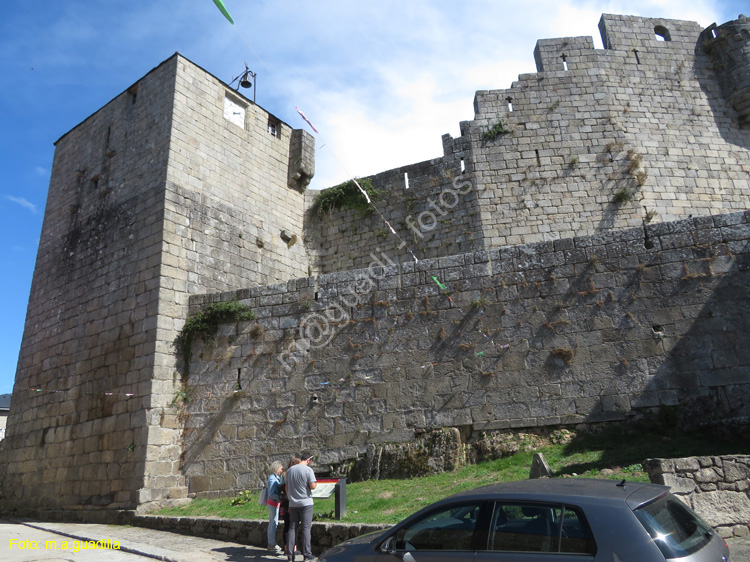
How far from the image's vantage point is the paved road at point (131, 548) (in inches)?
269

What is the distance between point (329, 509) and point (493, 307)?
445cm

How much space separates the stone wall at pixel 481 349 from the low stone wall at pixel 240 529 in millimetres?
A: 1380

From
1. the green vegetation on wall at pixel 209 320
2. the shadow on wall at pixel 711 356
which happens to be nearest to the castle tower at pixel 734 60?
the shadow on wall at pixel 711 356

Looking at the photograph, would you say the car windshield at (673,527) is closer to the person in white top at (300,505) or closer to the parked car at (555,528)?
the parked car at (555,528)

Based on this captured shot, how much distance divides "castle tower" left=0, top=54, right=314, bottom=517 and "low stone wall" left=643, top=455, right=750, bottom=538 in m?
8.76

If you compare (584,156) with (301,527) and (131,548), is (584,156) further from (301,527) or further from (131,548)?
(131,548)

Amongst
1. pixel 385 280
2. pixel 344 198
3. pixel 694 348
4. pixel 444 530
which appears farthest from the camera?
pixel 344 198

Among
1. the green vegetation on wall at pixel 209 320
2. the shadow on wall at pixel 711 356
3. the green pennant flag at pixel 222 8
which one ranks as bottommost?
the shadow on wall at pixel 711 356

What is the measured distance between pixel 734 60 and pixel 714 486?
14.6m

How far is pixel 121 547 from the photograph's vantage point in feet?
25.0

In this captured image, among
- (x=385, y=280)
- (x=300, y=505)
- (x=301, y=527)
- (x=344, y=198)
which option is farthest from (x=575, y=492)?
(x=344, y=198)

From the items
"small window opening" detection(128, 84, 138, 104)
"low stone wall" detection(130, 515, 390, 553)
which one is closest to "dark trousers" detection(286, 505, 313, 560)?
"low stone wall" detection(130, 515, 390, 553)

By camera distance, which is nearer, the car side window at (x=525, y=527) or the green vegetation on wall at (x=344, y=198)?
the car side window at (x=525, y=527)

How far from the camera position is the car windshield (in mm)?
3297
